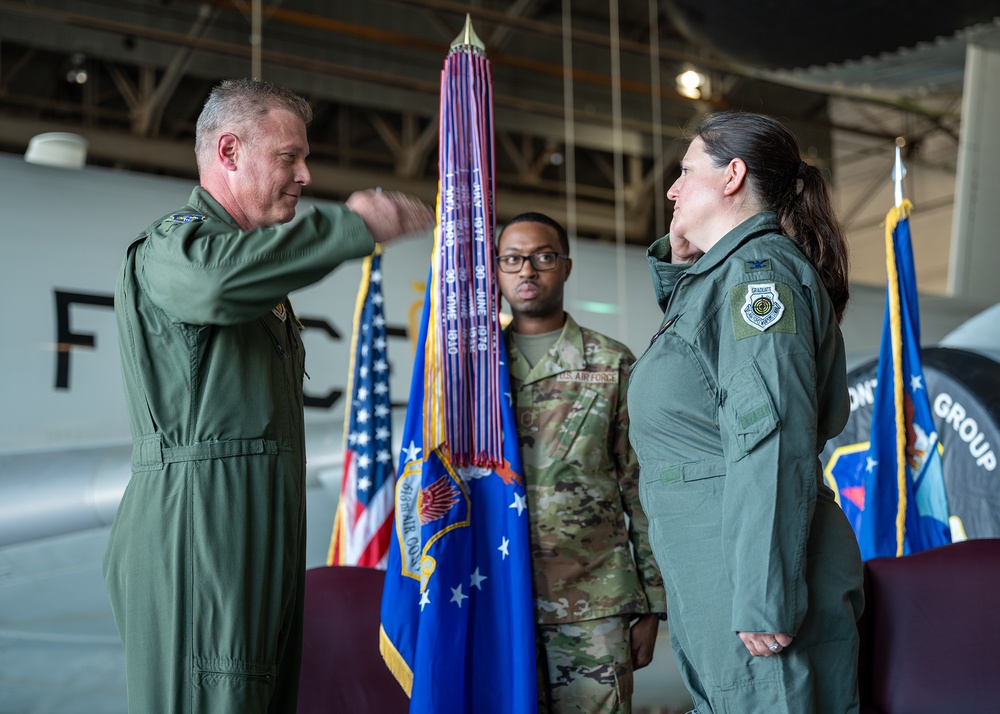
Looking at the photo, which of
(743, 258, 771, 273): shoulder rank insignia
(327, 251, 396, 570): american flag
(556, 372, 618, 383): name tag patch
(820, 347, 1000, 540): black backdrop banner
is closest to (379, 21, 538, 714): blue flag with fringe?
(556, 372, 618, 383): name tag patch

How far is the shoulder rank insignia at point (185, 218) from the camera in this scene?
130 centimetres

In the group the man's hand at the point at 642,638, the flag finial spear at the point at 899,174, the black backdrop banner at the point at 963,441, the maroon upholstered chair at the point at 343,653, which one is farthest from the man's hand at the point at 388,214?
the black backdrop banner at the point at 963,441

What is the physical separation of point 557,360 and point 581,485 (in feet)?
0.92

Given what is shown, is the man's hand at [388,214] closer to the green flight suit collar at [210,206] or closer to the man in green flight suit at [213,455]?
the man in green flight suit at [213,455]

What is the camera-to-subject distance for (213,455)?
1284 millimetres

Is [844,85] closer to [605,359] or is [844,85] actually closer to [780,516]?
[605,359]

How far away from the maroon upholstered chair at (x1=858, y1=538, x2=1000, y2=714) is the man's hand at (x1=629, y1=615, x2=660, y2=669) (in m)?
0.56

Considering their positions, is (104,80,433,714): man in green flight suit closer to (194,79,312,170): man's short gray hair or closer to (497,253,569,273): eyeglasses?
(194,79,312,170): man's short gray hair

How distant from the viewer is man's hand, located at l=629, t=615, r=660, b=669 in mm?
2006

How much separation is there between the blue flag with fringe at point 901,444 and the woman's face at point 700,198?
1.76 meters

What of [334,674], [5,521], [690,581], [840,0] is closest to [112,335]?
[5,521]

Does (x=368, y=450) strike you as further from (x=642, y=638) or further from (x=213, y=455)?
(x=213, y=455)

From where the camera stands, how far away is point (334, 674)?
2182 mm

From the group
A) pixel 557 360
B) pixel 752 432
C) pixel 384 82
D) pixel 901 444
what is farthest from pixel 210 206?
pixel 384 82
